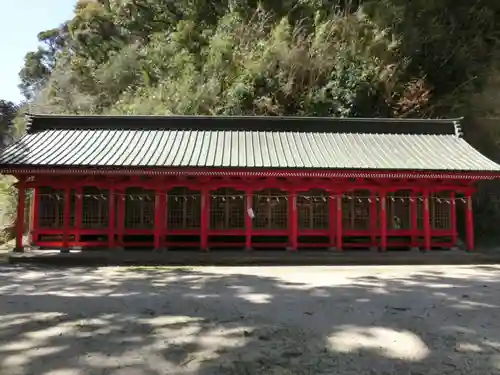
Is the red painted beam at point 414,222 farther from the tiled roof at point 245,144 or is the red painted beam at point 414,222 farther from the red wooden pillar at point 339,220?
the red wooden pillar at point 339,220

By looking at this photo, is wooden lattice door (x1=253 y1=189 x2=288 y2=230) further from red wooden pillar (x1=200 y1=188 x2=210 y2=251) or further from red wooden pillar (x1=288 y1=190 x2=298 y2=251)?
red wooden pillar (x1=200 y1=188 x2=210 y2=251)

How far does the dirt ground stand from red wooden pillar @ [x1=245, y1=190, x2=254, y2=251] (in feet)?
15.4

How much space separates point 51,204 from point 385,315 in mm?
12158

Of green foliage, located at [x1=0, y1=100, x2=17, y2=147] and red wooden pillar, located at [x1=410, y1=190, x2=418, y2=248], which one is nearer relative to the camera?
red wooden pillar, located at [x1=410, y1=190, x2=418, y2=248]

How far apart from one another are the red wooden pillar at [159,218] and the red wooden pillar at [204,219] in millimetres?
1312

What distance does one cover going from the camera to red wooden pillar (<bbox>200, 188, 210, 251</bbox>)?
1447 centimetres

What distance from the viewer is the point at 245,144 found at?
1556 centimetres

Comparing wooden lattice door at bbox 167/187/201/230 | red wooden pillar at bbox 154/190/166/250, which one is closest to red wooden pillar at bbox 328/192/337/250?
wooden lattice door at bbox 167/187/201/230

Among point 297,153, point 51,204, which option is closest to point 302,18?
point 297,153

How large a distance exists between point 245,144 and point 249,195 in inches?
81.0

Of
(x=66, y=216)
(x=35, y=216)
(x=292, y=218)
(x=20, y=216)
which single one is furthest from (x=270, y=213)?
(x=20, y=216)

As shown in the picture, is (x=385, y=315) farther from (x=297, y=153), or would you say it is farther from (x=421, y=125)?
(x=421, y=125)

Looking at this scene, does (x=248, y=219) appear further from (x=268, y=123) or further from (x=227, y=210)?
(x=268, y=123)

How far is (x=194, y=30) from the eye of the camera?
28.1 m
